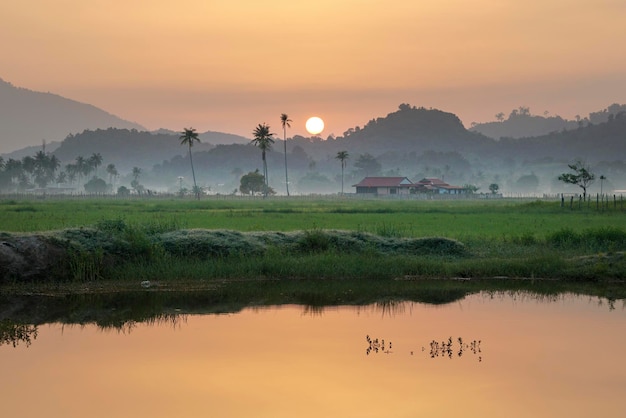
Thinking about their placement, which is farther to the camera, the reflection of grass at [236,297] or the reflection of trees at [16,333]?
the reflection of grass at [236,297]

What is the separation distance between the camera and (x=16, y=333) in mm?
17156

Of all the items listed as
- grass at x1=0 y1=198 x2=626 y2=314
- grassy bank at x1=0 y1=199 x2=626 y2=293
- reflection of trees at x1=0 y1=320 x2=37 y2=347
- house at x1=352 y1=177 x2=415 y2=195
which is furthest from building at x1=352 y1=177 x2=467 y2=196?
reflection of trees at x1=0 y1=320 x2=37 y2=347

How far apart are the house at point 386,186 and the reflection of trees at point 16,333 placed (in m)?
129

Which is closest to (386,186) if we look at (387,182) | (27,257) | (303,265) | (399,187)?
(387,182)

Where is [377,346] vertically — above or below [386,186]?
below

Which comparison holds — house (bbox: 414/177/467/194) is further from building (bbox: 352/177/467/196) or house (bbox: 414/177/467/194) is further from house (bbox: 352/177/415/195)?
house (bbox: 352/177/415/195)

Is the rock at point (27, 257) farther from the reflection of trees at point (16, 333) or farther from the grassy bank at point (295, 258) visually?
the reflection of trees at point (16, 333)

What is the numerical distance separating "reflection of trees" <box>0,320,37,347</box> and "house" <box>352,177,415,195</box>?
423 feet

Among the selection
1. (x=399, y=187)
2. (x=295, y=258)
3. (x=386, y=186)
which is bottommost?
(x=295, y=258)

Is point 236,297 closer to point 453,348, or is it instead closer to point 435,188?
point 453,348

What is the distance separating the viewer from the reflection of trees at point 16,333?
54.0 ft

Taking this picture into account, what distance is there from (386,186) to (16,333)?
434ft

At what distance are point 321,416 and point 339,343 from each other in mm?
4784

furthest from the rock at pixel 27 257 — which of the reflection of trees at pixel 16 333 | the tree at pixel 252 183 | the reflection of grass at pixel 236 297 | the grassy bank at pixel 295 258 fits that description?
the tree at pixel 252 183
